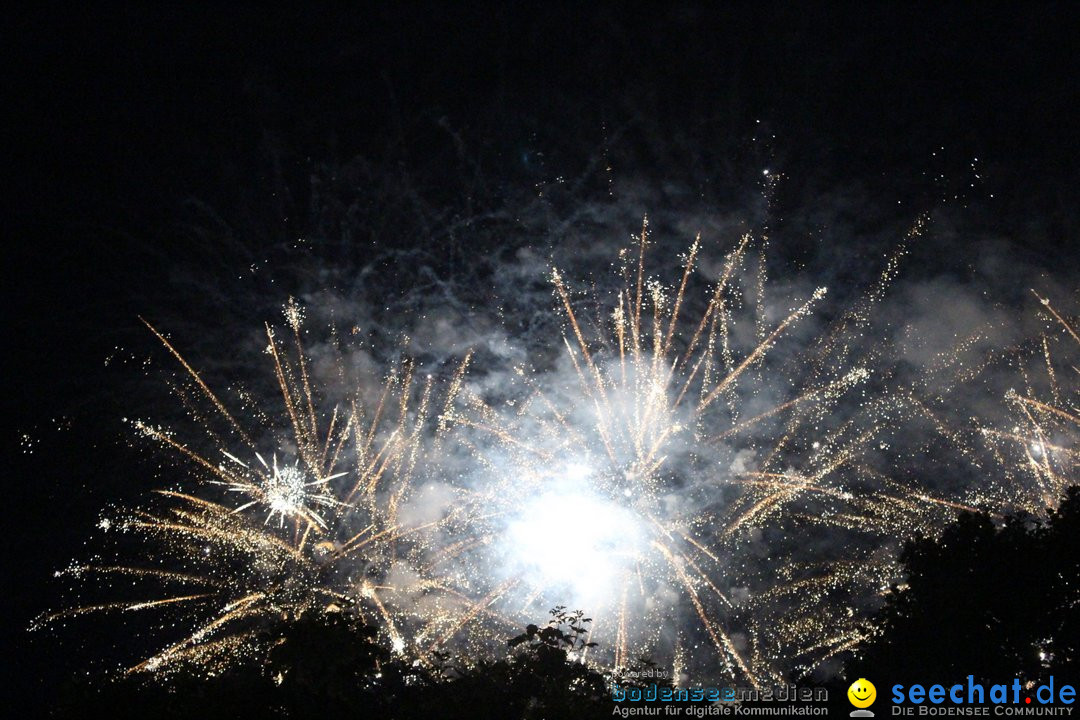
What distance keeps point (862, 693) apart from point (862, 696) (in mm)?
72

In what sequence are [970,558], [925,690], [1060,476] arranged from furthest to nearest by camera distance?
1. [1060,476]
2. [970,558]
3. [925,690]

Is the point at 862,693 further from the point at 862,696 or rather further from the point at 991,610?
the point at 991,610

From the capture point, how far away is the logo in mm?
11383

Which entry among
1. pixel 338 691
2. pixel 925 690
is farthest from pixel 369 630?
pixel 925 690

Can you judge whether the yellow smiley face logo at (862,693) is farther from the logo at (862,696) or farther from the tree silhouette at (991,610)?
the tree silhouette at (991,610)

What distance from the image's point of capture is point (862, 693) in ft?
39.3

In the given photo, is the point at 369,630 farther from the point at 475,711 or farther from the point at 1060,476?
the point at 1060,476

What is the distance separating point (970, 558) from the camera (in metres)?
13.8

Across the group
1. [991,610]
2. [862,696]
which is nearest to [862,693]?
[862,696]

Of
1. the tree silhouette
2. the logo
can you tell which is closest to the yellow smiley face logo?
the logo

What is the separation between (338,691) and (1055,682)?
14528 mm

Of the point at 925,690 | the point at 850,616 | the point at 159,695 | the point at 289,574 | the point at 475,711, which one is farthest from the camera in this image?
the point at 850,616

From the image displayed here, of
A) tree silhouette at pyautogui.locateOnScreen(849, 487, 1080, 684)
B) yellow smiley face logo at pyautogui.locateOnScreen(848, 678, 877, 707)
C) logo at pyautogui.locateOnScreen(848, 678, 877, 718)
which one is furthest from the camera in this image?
tree silhouette at pyautogui.locateOnScreen(849, 487, 1080, 684)

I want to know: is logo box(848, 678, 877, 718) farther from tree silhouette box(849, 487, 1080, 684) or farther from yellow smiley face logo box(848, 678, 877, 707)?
tree silhouette box(849, 487, 1080, 684)
